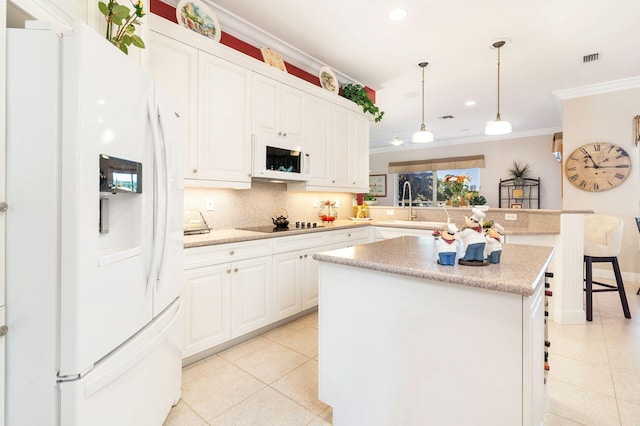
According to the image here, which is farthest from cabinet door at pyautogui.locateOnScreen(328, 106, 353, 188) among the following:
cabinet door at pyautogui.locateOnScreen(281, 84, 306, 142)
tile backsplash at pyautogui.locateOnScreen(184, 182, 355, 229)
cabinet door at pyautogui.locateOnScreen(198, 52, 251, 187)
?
cabinet door at pyautogui.locateOnScreen(198, 52, 251, 187)

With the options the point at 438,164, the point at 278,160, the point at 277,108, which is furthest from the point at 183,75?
the point at 438,164

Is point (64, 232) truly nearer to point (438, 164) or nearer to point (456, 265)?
point (456, 265)

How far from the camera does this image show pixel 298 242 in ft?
9.82

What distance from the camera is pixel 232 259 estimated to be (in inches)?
94.6

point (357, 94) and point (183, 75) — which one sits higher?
point (357, 94)

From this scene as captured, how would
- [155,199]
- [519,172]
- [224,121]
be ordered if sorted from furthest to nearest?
[519,172], [224,121], [155,199]

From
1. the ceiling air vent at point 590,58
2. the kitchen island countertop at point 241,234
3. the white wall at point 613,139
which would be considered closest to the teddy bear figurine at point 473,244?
the kitchen island countertop at point 241,234

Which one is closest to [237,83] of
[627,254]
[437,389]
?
[437,389]

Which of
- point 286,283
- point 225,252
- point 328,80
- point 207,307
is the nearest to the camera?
point 207,307

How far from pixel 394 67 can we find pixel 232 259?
10.00 ft

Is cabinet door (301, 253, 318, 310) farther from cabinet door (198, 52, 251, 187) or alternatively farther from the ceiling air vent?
the ceiling air vent

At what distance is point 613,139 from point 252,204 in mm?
5111

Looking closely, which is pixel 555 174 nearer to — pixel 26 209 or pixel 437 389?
pixel 437 389

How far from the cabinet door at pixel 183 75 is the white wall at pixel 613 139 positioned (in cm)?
525
